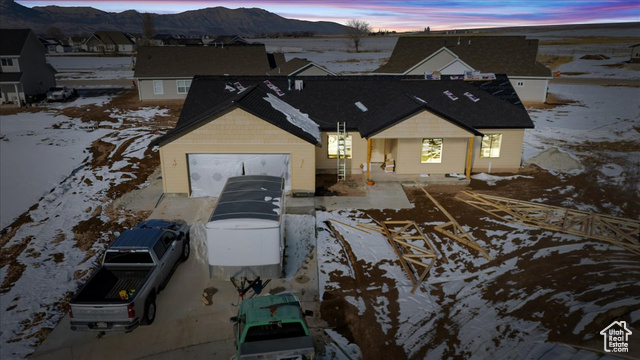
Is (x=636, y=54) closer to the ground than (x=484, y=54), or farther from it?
farther from it

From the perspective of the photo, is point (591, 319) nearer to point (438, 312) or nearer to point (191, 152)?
point (438, 312)

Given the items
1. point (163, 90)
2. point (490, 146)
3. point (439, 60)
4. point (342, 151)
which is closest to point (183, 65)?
point (163, 90)

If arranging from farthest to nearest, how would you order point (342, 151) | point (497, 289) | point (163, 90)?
point (163, 90), point (342, 151), point (497, 289)

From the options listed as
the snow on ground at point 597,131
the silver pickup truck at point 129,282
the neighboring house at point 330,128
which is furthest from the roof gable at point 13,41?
the snow on ground at point 597,131

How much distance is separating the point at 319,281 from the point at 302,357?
5.11 m

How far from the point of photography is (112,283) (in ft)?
41.1

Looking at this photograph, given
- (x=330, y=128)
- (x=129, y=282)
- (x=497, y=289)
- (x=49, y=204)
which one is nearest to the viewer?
(x=129, y=282)

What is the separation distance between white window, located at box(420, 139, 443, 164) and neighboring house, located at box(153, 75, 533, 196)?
0.18 feet

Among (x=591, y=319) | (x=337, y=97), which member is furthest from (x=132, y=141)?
(x=591, y=319)

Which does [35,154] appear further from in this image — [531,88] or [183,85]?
[531,88]

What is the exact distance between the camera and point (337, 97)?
2611cm

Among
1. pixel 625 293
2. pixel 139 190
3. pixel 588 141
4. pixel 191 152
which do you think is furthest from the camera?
pixel 588 141

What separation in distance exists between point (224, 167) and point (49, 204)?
827 centimetres

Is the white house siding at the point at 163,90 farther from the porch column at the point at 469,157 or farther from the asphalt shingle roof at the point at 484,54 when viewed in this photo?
the porch column at the point at 469,157
